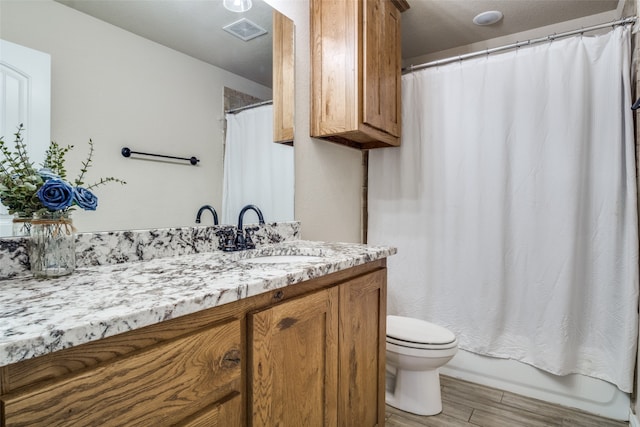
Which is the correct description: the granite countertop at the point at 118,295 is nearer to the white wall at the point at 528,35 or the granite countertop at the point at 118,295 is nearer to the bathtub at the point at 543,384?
the bathtub at the point at 543,384

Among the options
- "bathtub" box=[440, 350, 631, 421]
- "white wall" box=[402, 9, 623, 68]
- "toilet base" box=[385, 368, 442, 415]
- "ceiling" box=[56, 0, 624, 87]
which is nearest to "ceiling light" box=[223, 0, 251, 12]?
"ceiling" box=[56, 0, 624, 87]

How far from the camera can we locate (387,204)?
2.43 metres

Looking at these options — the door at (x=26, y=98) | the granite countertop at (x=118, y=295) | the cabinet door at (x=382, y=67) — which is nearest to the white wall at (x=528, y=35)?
the cabinet door at (x=382, y=67)

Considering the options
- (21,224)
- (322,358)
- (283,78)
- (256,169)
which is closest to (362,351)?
(322,358)

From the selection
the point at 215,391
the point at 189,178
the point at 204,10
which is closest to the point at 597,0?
the point at 204,10

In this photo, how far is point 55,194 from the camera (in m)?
0.84

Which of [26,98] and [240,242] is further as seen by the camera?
[240,242]

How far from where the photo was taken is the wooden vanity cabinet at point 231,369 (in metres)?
0.54

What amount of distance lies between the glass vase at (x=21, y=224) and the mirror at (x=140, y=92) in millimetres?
123

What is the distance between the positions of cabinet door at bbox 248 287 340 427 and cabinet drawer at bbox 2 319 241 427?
73 millimetres

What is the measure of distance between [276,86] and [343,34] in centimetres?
44

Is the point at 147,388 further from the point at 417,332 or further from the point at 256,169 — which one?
the point at 417,332

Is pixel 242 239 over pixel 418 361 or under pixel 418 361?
over

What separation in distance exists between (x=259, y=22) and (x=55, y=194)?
1.20m
